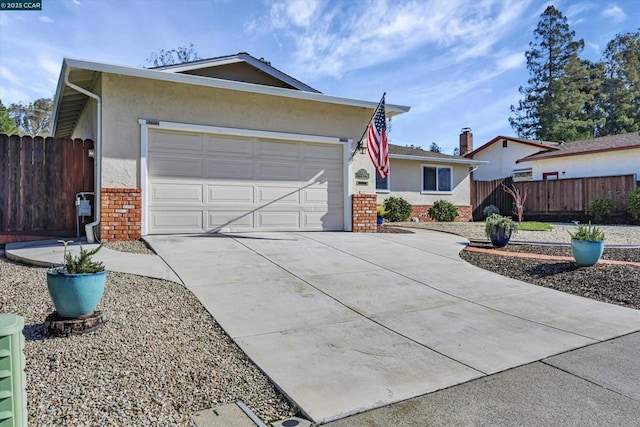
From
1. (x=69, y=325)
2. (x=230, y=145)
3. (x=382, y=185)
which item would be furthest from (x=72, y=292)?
(x=382, y=185)

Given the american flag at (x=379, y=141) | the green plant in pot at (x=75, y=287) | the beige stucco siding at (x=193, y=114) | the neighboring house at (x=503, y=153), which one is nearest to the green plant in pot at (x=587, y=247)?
the american flag at (x=379, y=141)

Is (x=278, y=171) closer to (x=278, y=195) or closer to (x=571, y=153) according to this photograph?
(x=278, y=195)

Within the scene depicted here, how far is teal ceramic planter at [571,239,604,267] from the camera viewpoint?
22.9 ft

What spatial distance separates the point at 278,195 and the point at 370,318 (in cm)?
584

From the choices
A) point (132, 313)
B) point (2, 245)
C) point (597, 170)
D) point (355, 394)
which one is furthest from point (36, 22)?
point (597, 170)

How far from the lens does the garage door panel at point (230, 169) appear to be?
30.3ft

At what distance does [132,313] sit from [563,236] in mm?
11714

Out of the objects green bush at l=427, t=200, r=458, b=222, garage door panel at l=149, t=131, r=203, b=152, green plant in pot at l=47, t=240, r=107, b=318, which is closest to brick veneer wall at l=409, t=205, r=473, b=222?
green bush at l=427, t=200, r=458, b=222

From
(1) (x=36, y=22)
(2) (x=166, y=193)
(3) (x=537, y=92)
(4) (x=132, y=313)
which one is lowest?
(4) (x=132, y=313)

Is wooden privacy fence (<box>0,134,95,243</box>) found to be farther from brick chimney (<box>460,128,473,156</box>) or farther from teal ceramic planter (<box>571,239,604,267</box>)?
brick chimney (<box>460,128,473,156</box>)

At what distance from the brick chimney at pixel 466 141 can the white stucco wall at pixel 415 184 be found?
7667mm

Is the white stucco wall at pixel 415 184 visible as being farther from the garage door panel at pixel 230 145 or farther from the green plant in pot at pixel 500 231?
the garage door panel at pixel 230 145

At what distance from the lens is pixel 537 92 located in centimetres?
3678

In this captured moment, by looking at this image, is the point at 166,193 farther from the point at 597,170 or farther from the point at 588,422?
the point at 597,170
